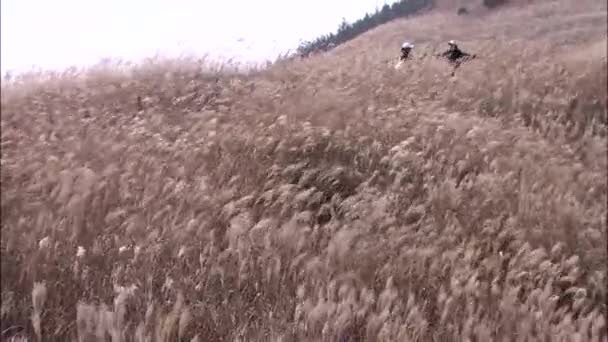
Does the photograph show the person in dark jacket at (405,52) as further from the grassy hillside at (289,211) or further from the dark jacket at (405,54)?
the grassy hillside at (289,211)

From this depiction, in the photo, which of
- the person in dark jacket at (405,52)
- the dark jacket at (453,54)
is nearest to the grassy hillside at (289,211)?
the person in dark jacket at (405,52)

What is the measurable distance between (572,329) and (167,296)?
7.69 ft

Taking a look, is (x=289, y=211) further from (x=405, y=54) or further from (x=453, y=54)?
(x=453, y=54)

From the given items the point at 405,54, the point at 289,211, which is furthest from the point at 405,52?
the point at 289,211

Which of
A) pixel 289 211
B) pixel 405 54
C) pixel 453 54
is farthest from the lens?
pixel 453 54

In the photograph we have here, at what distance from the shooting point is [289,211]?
4355 millimetres

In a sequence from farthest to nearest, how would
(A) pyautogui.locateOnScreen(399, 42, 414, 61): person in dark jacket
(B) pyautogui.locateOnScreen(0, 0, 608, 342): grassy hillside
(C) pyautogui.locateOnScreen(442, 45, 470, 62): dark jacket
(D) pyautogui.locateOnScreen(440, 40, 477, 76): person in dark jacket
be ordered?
(C) pyautogui.locateOnScreen(442, 45, 470, 62): dark jacket → (D) pyautogui.locateOnScreen(440, 40, 477, 76): person in dark jacket → (A) pyautogui.locateOnScreen(399, 42, 414, 61): person in dark jacket → (B) pyautogui.locateOnScreen(0, 0, 608, 342): grassy hillside

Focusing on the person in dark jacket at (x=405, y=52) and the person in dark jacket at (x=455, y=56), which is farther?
the person in dark jacket at (x=455, y=56)

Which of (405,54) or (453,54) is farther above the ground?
(405,54)

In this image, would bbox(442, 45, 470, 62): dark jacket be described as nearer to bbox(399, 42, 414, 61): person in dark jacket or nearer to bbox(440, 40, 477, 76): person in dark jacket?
bbox(440, 40, 477, 76): person in dark jacket

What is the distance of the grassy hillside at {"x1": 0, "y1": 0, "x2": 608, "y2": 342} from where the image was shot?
2.96 meters

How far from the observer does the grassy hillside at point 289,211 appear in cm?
296

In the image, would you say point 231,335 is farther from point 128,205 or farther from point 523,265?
point 523,265

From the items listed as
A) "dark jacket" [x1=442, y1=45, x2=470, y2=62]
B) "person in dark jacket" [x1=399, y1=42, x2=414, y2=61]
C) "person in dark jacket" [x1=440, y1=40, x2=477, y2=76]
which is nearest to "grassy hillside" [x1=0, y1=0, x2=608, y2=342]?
"person in dark jacket" [x1=399, y1=42, x2=414, y2=61]
